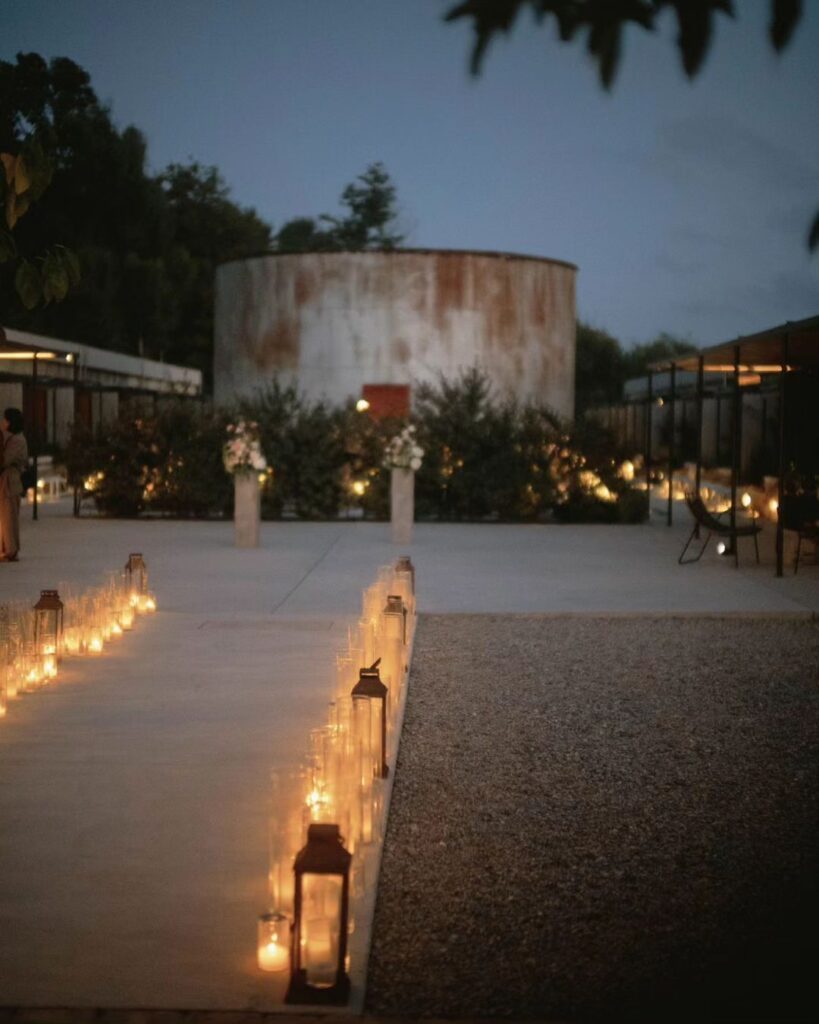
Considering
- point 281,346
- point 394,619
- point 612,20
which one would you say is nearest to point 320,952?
point 612,20

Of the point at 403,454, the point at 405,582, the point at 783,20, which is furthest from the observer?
the point at 403,454

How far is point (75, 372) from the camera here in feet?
94.3

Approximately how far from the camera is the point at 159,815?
5645mm

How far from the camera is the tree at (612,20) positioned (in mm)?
2148

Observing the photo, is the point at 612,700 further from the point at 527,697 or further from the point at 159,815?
the point at 159,815

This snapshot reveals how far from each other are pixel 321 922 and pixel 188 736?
3.21 m

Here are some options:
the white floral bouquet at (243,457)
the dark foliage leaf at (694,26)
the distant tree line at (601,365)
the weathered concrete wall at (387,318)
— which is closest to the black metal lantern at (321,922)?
the dark foliage leaf at (694,26)

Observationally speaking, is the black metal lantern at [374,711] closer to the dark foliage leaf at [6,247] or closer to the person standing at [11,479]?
the dark foliage leaf at [6,247]

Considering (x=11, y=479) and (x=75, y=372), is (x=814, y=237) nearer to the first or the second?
(x=11, y=479)

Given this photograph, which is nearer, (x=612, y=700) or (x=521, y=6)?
(x=521, y=6)

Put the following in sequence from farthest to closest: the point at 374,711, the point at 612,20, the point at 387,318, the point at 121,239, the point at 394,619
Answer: the point at 121,239 → the point at 387,318 → the point at 394,619 → the point at 374,711 → the point at 612,20

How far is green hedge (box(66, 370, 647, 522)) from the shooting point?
21.5 m

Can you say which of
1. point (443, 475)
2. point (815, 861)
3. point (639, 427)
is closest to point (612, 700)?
point (815, 861)

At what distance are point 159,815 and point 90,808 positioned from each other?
0.31 m
